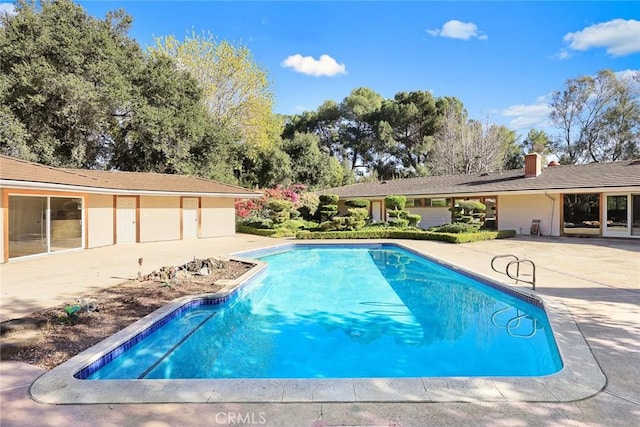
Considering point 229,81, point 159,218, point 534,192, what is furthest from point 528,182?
point 229,81

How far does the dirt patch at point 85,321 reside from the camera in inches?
174

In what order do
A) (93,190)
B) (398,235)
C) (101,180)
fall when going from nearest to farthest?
(93,190) < (101,180) < (398,235)

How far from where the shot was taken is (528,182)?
1858 cm

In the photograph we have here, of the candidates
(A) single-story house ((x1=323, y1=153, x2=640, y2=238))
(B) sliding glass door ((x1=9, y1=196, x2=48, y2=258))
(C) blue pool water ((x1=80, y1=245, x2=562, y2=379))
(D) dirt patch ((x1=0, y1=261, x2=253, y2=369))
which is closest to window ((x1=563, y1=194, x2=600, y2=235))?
(A) single-story house ((x1=323, y1=153, x2=640, y2=238))

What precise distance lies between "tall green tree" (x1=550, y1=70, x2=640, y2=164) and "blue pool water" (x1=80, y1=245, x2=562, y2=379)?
29890mm

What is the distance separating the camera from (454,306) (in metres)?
7.84

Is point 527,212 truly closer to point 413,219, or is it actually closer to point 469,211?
point 469,211

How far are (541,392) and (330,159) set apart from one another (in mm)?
30046

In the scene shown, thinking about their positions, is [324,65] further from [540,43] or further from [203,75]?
[540,43]

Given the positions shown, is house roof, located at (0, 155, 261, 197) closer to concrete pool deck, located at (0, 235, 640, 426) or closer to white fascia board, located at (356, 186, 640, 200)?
concrete pool deck, located at (0, 235, 640, 426)

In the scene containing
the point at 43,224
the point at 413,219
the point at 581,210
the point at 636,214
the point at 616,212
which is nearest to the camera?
the point at 43,224

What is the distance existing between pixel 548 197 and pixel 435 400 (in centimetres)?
1816

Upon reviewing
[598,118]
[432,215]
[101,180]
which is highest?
[598,118]

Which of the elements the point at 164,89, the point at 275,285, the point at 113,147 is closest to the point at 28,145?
the point at 113,147
